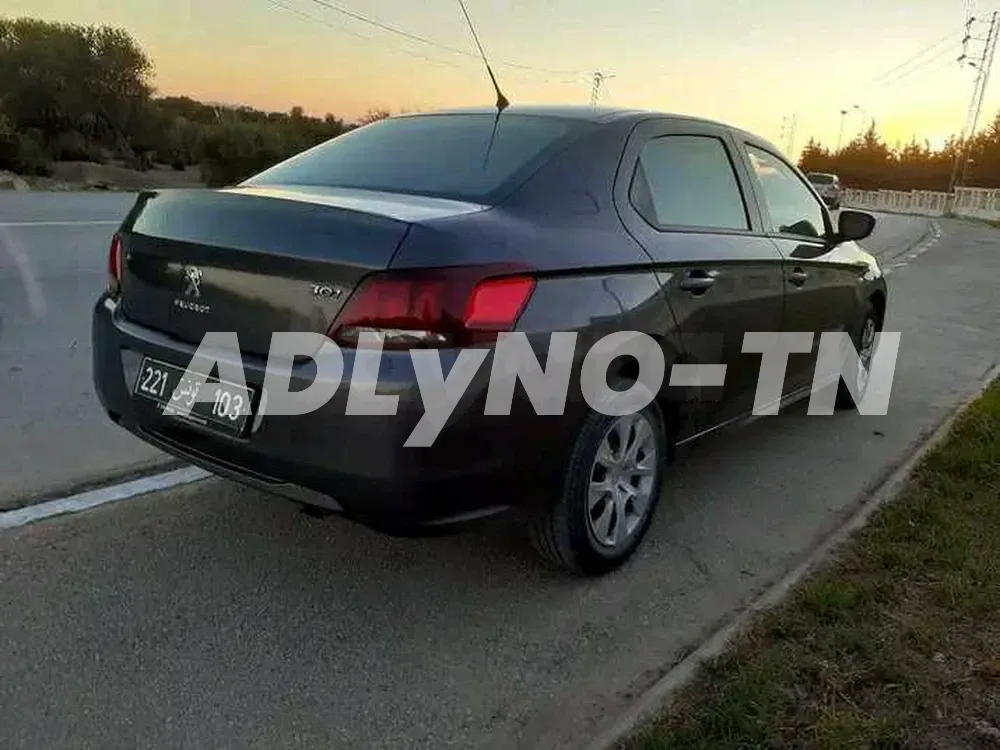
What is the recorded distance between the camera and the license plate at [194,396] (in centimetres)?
264

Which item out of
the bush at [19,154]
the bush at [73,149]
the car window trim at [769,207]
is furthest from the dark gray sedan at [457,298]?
the bush at [73,149]

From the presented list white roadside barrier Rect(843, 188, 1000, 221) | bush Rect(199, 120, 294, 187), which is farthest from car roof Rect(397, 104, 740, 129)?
white roadside barrier Rect(843, 188, 1000, 221)

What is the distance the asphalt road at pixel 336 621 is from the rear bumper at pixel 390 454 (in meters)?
0.20

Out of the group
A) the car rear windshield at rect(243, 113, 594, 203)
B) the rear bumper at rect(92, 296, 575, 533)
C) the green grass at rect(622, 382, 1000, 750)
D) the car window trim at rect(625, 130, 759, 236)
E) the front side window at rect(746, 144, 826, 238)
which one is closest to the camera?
the green grass at rect(622, 382, 1000, 750)

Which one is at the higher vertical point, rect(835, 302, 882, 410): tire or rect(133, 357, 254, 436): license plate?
rect(133, 357, 254, 436): license plate

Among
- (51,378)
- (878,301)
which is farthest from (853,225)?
(51,378)

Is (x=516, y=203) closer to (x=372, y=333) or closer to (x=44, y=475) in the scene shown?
(x=372, y=333)

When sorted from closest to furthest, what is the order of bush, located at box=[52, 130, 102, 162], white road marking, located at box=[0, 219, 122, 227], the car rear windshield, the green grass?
1. the green grass
2. the car rear windshield
3. white road marking, located at box=[0, 219, 122, 227]
4. bush, located at box=[52, 130, 102, 162]

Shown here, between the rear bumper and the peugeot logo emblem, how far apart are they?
167mm

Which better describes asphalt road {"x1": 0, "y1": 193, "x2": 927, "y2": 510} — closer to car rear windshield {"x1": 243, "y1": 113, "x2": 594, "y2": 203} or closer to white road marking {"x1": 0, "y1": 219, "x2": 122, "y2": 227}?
white road marking {"x1": 0, "y1": 219, "x2": 122, "y2": 227}

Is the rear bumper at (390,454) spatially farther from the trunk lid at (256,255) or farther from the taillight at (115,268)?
the taillight at (115,268)

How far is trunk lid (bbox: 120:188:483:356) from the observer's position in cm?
253

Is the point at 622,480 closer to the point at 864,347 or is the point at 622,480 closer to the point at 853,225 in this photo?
the point at 853,225

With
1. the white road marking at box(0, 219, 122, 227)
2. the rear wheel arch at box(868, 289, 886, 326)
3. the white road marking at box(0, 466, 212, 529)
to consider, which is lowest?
the white road marking at box(0, 466, 212, 529)
